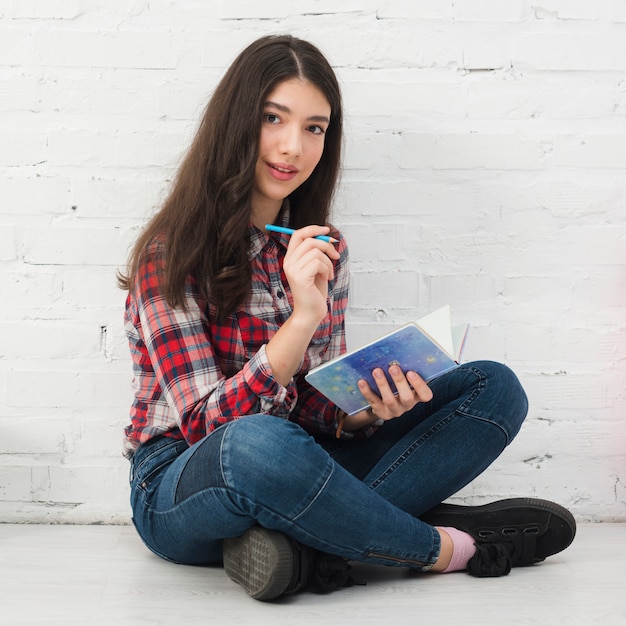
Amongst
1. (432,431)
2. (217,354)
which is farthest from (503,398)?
(217,354)

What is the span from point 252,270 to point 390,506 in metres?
0.49

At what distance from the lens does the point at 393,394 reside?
58.6 inches

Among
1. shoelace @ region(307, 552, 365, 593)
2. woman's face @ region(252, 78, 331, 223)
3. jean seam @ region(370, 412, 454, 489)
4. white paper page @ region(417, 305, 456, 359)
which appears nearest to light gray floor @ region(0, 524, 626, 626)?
shoelace @ region(307, 552, 365, 593)

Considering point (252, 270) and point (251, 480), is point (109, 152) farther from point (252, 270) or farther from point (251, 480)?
point (251, 480)

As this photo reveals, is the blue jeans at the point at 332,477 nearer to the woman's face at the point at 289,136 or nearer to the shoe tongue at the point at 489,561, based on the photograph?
the shoe tongue at the point at 489,561

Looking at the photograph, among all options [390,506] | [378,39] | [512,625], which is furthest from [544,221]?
[512,625]

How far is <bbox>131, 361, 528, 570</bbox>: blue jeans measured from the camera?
132 cm

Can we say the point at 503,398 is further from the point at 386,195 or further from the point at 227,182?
the point at 227,182

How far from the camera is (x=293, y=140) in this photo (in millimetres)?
1531

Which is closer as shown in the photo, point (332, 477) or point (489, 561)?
point (332, 477)

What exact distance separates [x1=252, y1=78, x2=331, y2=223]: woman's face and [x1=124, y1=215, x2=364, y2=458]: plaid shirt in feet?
0.32

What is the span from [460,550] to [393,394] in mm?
288

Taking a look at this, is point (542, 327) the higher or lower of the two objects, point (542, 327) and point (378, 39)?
the lower

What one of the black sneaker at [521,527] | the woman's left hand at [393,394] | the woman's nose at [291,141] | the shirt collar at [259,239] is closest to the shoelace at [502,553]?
the black sneaker at [521,527]
